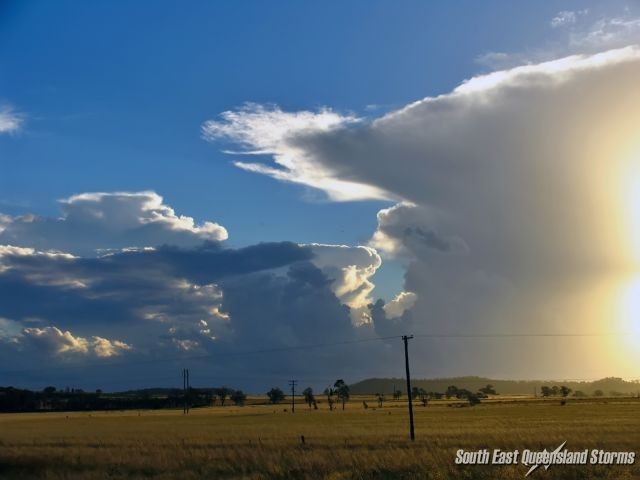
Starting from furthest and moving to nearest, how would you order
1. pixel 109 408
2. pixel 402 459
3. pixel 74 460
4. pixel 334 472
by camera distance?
pixel 109 408, pixel 74 460, pixel 402 459, pixel 334 472

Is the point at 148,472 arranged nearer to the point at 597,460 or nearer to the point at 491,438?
the point at 597,460

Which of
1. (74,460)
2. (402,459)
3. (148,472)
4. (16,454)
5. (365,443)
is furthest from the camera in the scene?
(365,443)

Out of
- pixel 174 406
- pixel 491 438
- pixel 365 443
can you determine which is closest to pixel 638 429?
pixel 491 438

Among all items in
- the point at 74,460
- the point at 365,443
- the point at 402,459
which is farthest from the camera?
the point at 365,443

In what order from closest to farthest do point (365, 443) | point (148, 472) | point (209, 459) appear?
point (148, 472) < point (209, 459) < point (365, 443)

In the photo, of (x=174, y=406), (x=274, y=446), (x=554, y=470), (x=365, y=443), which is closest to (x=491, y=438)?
(x=365, y=443)

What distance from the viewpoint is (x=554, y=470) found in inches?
984

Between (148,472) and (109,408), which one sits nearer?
(148,472)

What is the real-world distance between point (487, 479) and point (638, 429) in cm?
3633

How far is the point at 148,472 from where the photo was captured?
3086cm

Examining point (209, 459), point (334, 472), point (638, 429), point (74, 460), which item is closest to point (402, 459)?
point (334, 472)

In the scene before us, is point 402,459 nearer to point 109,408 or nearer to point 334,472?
point 334,472

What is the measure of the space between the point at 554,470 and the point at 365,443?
22.2 metres

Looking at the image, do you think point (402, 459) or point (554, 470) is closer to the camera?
point (554, 470)
